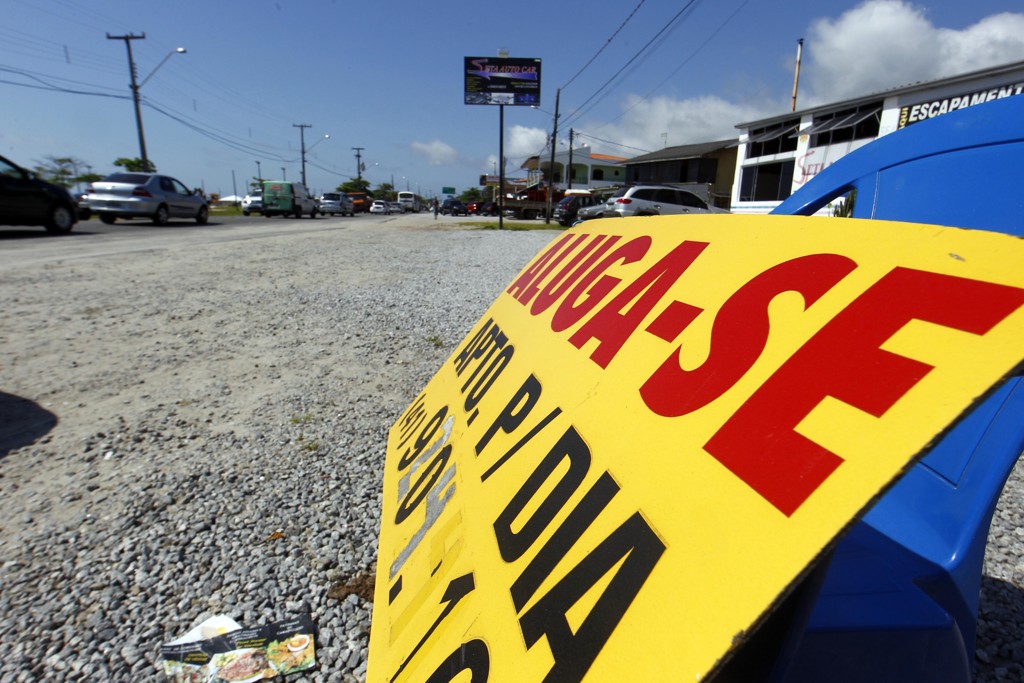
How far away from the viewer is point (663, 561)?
675 millimetres

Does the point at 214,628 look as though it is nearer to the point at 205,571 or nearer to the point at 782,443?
the point at 205,571

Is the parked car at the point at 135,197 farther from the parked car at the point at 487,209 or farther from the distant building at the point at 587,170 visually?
the distant building at the point at 587,170

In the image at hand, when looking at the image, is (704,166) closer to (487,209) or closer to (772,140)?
(772,140)

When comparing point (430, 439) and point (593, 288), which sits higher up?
point (593, 288)

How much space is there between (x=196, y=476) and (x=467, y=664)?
1.98m

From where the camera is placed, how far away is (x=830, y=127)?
21.4 metres

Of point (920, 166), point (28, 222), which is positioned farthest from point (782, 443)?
point (28, 222)

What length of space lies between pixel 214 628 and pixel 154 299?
529cm

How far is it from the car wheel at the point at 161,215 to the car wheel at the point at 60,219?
3970 millimetres

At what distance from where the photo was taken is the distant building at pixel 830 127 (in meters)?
15.2

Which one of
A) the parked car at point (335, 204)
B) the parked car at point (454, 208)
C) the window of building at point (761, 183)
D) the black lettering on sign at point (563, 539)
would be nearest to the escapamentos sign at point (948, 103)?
the window of building at point (761, 183)

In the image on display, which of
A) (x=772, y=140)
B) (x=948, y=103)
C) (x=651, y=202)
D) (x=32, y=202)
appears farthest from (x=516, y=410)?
(x=772, y=140)

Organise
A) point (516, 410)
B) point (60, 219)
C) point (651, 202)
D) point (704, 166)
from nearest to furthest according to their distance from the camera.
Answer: point (516, 410) < point (60, 219) < point (651, 202) < point (704, 166)

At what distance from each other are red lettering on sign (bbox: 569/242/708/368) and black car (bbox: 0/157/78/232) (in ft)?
45.1
